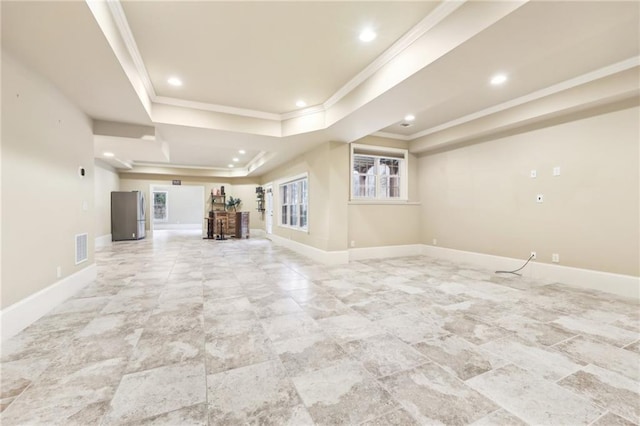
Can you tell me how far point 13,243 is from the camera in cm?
247

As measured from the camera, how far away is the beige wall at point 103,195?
25.5 ft

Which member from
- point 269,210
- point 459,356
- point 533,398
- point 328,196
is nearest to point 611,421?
point 533,398

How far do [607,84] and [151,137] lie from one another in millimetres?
6583

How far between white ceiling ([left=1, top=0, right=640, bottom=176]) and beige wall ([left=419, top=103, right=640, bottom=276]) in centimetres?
62

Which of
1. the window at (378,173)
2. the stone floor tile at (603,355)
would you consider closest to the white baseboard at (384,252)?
the window at (378,173)

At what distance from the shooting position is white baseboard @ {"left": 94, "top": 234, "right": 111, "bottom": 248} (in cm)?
771

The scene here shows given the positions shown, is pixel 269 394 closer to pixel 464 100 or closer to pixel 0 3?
pixel 0 3

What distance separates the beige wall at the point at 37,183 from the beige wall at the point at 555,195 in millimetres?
6572

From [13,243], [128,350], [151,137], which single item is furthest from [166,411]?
[151,137]

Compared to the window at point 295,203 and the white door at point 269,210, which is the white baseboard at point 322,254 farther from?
the white door at point 269,210

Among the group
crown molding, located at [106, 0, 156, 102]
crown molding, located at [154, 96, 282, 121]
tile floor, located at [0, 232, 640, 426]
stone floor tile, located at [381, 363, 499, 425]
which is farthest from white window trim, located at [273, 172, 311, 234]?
stone floor tile, located at [381, 363, 499, 425]

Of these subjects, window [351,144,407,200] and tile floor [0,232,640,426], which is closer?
tile floor [0,232,640,426]

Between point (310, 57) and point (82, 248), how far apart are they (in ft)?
13.3

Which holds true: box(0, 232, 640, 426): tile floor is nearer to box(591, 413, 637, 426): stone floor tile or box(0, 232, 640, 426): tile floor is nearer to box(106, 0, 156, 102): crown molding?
box(591, 413, 637, 426): stone floor tile
